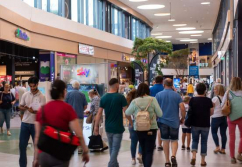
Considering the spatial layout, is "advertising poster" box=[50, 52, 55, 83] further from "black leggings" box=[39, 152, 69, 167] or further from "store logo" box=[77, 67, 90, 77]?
"black leggings" box=[39, 152, 69, 167]

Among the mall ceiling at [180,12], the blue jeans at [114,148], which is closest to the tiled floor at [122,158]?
the blue jeans at [114,148]

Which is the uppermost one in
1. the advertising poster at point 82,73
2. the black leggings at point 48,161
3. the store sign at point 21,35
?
the store sign at point 21,35

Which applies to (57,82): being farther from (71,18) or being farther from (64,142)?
(71,18)

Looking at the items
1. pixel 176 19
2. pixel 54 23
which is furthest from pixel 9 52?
pixel 176 19

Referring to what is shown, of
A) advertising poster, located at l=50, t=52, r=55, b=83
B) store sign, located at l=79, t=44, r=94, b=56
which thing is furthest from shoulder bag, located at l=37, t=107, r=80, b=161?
store sign, located at l=79, t=44, r=94, b=56

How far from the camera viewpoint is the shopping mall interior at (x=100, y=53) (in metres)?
9.16

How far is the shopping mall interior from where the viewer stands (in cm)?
916

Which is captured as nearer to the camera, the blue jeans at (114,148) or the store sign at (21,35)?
the blue jeans at (114,148)

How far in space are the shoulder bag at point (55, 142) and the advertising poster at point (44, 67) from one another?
69.0ft

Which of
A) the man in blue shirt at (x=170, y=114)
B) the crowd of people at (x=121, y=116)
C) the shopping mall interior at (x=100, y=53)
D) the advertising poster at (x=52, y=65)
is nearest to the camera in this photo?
the crowd of people at (x=121, y=116)

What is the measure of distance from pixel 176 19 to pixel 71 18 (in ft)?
61.4

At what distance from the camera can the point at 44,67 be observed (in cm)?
2525

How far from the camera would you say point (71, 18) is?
88.1ft

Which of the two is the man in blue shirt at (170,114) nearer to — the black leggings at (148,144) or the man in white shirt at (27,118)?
the black leggings at (148,144)
